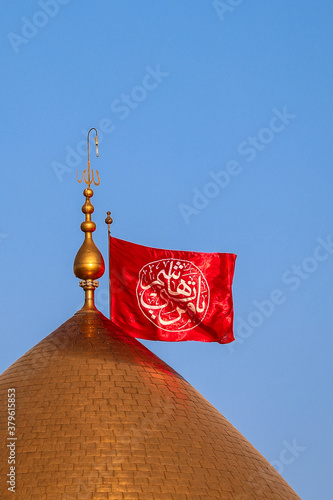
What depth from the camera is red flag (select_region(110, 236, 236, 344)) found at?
22125 mm

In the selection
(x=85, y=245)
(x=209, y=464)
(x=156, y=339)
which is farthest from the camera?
(x=85, y=245)

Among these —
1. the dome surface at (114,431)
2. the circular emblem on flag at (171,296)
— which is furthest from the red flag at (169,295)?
the dome surface at (114,431)

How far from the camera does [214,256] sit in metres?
22.8

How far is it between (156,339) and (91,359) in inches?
49.2

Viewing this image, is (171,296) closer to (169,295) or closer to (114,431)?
(169,295)

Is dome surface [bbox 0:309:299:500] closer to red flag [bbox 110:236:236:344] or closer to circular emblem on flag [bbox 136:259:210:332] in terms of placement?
red flag [bbox 110:236:236:344]

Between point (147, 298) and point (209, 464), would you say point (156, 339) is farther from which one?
point (209, 464)

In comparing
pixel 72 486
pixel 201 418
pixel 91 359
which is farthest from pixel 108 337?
pixel 72 486

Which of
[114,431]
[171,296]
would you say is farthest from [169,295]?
[114,431]

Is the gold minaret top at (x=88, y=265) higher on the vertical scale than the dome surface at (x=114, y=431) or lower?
higher

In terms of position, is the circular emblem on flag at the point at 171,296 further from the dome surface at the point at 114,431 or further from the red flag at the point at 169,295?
the dome surface at the point at 114,431

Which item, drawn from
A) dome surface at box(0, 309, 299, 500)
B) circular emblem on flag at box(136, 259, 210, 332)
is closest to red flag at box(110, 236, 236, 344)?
circular emblem on flag at box(136, 259, 210, 332)

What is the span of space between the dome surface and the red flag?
539mm

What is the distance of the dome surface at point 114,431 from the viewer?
19531 mm
